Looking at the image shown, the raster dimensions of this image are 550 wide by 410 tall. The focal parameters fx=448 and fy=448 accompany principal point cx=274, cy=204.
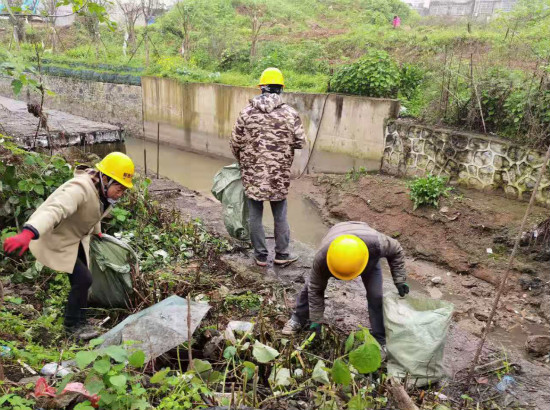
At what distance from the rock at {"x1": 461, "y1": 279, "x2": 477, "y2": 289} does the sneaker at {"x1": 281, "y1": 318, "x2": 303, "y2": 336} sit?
2.91 metres

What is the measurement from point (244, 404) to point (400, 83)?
308 inches

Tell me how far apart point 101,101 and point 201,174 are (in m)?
5.58

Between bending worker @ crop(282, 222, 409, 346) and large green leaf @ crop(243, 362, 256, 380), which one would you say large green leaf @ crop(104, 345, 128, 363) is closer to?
large green leaf @ crop(243, 362, 256, 380)

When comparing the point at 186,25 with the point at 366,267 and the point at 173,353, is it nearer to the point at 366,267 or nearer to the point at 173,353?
the point at 366,267

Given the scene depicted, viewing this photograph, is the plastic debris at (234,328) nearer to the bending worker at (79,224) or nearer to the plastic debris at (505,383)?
the bending worker at (79,224)

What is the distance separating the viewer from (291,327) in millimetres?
3406

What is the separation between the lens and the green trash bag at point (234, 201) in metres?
4.74

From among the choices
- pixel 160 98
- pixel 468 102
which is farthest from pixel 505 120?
pixel 160 98

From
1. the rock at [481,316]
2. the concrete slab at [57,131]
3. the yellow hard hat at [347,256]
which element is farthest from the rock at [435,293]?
the concrete slab at [57,131]

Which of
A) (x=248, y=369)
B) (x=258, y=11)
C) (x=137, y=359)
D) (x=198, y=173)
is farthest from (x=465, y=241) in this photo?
(x=258, y=11)

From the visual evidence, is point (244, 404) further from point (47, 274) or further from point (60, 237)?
point (47, 274)

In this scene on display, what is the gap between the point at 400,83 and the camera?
878 centimetres

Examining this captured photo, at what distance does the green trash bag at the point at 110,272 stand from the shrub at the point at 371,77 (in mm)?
6034

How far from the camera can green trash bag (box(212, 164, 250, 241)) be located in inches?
187
